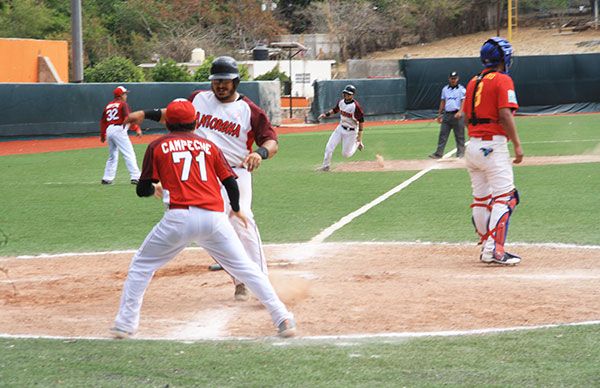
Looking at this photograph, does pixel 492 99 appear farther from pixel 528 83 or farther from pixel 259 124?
pixel 528 83

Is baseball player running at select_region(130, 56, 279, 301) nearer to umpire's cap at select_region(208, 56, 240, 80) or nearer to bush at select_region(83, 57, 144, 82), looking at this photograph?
umpire's cap at select_region(208, 56, 240, 80)

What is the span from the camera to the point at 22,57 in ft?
119

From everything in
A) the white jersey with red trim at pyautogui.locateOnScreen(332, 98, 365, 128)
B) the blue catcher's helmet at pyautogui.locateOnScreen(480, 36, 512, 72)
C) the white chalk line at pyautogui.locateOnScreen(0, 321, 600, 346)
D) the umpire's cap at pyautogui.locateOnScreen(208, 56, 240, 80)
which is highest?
the blue catcher's helmet at pyautogui.locateOnScreen(480, 36, 512, 72)

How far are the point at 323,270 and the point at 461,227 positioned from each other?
367cm

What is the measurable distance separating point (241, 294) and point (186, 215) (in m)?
→ 1.81

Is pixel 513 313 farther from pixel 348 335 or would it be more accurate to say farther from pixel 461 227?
pixel 461 227

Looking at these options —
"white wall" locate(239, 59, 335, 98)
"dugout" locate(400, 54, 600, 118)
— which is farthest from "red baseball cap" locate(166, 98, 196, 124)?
"white wall" locate(239, 59, 335, 98)

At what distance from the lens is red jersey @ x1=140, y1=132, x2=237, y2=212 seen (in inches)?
264

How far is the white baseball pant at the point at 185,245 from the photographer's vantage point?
264 inches

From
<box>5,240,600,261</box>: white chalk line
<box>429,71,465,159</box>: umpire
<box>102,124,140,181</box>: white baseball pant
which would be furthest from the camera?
<box>429,71,465,159</box>: umpire

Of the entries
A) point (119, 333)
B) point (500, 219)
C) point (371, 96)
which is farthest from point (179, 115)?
point (371, 96)

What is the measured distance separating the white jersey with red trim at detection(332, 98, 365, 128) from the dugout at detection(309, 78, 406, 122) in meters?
19.5

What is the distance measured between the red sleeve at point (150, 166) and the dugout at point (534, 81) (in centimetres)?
3913

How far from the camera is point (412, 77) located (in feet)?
148
